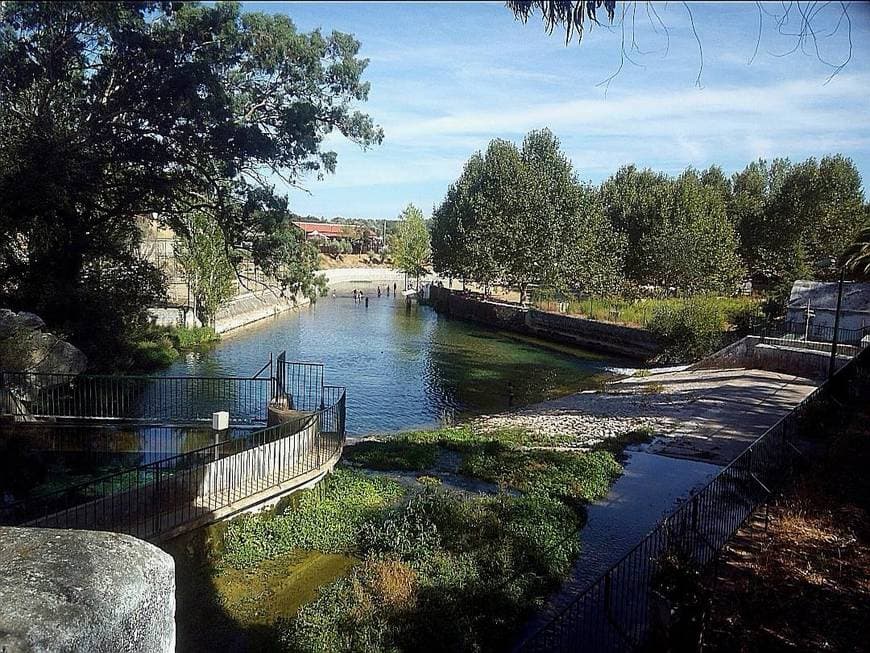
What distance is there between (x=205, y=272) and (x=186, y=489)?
25532 millimetres

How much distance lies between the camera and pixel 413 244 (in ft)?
241

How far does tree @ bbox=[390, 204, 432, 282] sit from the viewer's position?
7338cm

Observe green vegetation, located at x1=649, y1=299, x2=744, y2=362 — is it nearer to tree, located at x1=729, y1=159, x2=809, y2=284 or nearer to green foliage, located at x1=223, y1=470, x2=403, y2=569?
tree, located at x1=729, y1=159, x2=809, y2=284

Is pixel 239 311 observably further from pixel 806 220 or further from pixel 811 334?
pixel 806 220

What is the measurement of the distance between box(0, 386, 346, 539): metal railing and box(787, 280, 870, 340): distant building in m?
22.4

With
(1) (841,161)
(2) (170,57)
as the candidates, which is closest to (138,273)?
(2) (170,57)

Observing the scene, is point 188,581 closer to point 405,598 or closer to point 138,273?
point 405,598

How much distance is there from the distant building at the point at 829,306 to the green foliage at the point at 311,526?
22.1 meters

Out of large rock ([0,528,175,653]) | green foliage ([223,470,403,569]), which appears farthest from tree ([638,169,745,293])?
large rock ([0,528,175,653])

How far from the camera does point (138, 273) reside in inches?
850

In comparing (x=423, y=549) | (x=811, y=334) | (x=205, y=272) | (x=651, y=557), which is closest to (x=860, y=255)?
(x=811, y=334)

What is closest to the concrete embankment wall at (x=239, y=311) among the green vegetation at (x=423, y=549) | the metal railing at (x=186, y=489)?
the metal railing at (x=186, y=489)

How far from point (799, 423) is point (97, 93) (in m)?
18.6

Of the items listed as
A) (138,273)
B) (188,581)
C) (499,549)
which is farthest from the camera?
(138,273)
